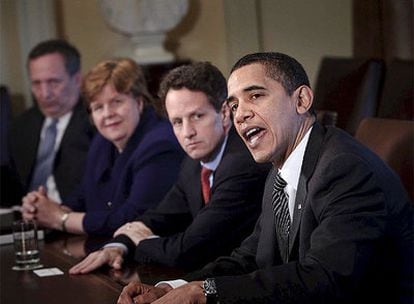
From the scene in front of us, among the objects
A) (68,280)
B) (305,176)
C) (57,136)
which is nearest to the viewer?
(305,176)

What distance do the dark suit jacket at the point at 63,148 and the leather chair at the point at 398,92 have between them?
50.0 inches

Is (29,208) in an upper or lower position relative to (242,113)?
lower

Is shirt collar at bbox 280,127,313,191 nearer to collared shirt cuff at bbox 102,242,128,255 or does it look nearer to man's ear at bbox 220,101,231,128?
man's ear at bbox 220,101,231,128

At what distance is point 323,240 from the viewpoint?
2021mm

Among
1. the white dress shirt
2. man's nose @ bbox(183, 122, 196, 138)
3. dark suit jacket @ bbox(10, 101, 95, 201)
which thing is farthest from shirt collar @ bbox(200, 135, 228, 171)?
the white dress shirt

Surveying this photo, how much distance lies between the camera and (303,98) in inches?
87.6

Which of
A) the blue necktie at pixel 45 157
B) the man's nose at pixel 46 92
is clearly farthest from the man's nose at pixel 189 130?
the man's nose at pixel 46 92

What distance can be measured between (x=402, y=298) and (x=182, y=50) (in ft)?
13.7

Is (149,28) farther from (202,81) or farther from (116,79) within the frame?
(202,81)

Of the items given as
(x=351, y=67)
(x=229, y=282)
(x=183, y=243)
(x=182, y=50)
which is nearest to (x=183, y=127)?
(x=183, y=243)

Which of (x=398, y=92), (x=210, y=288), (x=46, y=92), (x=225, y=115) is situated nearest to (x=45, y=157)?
(x=46, y=92)

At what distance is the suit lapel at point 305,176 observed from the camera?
2.18 m

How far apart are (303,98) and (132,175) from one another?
136 centimetres

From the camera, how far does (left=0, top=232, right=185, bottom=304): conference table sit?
243 centimetres
